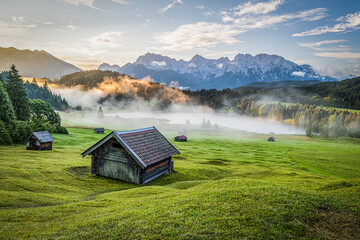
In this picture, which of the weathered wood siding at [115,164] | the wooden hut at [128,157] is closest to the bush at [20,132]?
the wooden hut at [128,157]

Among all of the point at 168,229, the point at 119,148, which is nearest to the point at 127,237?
the point at 168,229

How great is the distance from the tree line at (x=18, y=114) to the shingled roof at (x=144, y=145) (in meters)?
46.7

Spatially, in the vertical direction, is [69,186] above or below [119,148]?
below

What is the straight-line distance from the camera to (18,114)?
88625 mm

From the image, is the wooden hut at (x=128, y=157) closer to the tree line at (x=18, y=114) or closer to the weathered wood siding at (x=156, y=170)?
the weathered wood siding at (x=156, y=170)

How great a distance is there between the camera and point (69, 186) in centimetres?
2608

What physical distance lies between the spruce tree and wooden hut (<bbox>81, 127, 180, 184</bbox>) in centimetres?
7723

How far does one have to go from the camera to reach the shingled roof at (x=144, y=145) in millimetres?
30161

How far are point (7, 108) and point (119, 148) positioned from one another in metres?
63.4

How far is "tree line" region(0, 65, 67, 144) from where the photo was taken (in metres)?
64.5

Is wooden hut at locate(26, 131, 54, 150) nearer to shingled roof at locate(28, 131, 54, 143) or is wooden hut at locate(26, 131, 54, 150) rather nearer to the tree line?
shingled roof at locate(28, 131, 54, 143)

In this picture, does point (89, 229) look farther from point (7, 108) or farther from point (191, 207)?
point (7, 108)

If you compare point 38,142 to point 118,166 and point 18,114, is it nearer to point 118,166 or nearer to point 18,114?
point 118,166

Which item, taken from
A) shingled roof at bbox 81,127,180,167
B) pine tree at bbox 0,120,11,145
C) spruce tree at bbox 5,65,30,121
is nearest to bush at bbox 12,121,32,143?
pine tree at bbox 0,120,11,145
